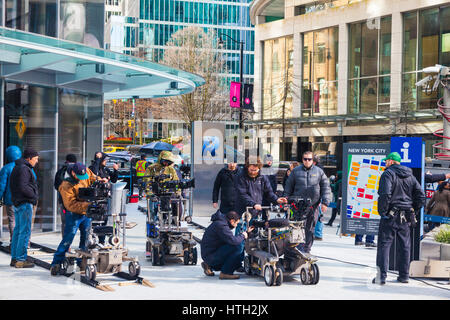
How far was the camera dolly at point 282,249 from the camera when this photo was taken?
8.86 metres

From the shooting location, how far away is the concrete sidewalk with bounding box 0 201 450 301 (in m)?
8.09

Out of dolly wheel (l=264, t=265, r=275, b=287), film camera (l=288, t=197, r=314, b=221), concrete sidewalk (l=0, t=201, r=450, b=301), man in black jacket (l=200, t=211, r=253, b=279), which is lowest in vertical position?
concrete sidewalk (l=0, t=201, r=450, b=301)

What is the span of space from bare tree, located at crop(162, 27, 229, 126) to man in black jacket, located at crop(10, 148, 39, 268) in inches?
1536

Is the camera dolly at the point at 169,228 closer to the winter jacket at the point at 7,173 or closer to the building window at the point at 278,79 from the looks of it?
the winter jacket at the point at 7,173

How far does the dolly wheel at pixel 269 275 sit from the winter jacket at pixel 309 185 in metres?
2.11

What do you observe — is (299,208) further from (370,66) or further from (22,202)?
(370,66)

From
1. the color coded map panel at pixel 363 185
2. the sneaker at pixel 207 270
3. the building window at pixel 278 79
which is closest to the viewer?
the sneaker at pixel 207 270

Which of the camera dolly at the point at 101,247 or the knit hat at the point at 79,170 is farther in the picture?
the knit hat at the point at 79,170

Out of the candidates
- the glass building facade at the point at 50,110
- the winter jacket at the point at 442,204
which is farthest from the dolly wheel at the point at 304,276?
the glass building facade at the point at 50,110

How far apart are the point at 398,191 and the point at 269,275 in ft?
7.14

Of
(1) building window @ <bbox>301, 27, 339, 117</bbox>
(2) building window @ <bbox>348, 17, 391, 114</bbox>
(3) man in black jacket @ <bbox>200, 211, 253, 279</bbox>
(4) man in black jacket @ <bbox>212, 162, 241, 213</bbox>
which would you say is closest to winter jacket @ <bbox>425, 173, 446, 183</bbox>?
(4) man in black jacket @ <bbox>212, 162, 241, 213</bbox>

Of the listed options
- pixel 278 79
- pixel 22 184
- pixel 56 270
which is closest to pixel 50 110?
pixel 22 184

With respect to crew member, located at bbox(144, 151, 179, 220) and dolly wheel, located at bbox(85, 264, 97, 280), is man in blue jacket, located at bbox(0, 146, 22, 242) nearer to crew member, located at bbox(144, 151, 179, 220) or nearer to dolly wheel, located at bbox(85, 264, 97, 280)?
crew member, located at bbox(144, 151, 179, 220)

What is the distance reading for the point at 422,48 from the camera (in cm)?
3616
